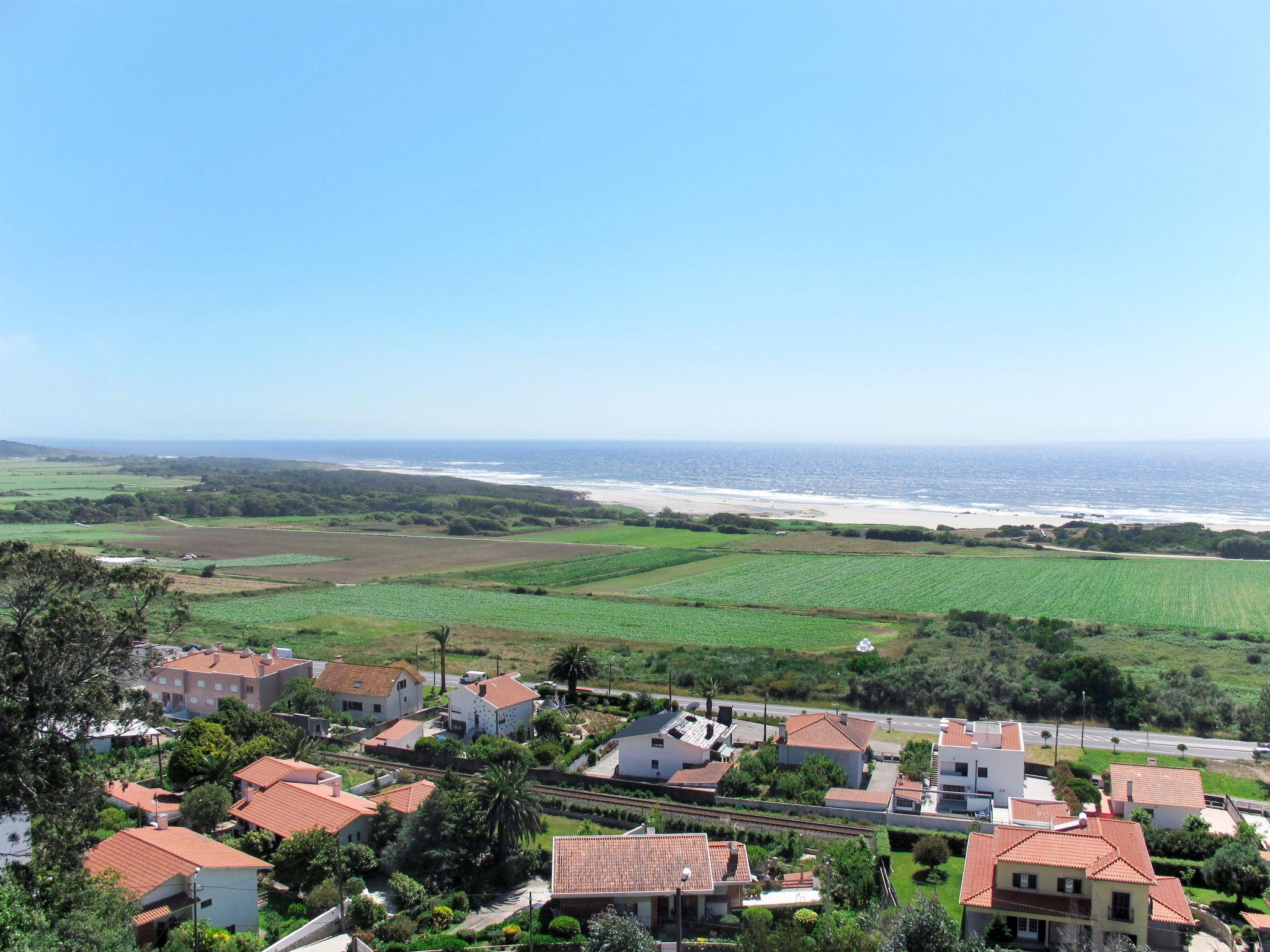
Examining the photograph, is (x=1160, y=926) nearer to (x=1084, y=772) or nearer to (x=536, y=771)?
(x=1084, y=772)

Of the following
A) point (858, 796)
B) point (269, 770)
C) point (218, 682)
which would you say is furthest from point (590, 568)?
point (858, 796)

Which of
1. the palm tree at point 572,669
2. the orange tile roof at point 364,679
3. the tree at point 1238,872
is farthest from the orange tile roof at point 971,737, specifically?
the orange tile roof at point 364,679

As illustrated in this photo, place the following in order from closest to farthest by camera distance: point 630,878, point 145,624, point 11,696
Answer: point 11,696, point 145,624, point 630,878

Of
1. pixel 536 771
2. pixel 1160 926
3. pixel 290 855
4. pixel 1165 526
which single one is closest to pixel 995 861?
pixel 1160 926

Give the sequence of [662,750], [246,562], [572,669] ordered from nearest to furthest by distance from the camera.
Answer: [662,750] → [572,669] → [246,562]

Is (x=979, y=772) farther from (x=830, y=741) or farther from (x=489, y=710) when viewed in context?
(x=489, y=710)

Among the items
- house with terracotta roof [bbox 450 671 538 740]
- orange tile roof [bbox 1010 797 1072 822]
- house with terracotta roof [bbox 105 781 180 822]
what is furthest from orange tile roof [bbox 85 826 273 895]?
orange tile roof [bbox 1010 797 1072 822]
